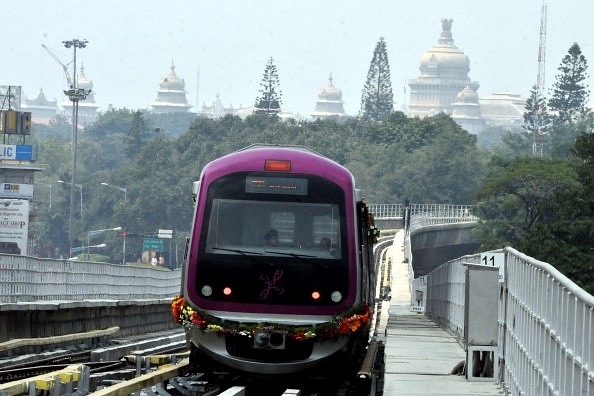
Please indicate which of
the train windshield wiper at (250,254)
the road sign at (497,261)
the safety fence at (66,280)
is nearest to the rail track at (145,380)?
the train windshield wiper at (250,254)

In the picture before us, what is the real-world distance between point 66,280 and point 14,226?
223 feet

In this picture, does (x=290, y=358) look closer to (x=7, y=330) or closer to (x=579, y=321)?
(x=7, y=330)

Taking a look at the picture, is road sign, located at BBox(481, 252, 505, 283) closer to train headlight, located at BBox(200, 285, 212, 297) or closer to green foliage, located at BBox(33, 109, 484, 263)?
train headlight, located at BBox(200, 285, 212, 297)

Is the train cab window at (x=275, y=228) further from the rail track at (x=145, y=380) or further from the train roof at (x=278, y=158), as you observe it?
the rail track at (x=145, y=380)

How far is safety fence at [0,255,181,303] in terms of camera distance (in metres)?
30.9

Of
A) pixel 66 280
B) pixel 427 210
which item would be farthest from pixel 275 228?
pixel 427 210

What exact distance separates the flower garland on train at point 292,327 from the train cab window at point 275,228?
695 millimetres

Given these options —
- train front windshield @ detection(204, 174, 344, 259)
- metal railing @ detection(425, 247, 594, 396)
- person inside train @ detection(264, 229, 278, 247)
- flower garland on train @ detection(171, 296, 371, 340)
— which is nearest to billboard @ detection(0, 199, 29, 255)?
train front windshield @ detection(204, 174, 344, 259)

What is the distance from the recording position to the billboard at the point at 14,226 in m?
102

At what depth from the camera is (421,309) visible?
4150 cm

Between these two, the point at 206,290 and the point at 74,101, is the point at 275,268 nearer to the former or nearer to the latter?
the point at 206,290

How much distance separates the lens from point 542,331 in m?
13.8

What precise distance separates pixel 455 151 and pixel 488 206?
4415 cm

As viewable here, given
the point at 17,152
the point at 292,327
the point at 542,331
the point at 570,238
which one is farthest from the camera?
the point at 17,152
